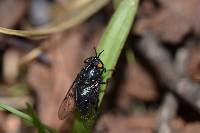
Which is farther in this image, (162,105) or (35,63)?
(35,63)

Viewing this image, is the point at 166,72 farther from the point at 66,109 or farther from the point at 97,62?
the point at 66,109

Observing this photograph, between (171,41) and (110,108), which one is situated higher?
(171,41)

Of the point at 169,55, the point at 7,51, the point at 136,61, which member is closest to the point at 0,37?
the point at 7,51

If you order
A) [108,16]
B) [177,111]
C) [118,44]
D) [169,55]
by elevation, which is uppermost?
[118,44]

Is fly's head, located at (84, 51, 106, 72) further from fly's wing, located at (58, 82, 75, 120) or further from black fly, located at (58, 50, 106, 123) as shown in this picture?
fly's wing, located at (58, 82, 75, 120)

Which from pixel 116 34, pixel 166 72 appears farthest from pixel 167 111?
pixel 116 34

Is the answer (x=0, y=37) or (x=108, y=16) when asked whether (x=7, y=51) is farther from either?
(x=108, y=16)
